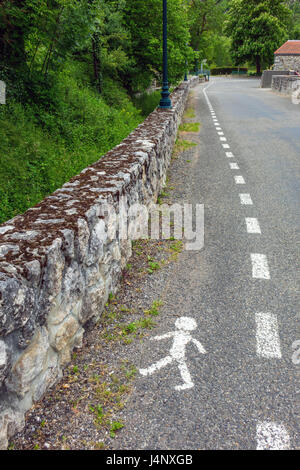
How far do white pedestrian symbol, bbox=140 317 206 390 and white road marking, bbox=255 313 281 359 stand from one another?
557mm

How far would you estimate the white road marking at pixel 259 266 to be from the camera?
5130 mm

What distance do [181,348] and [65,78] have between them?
12.2 meters

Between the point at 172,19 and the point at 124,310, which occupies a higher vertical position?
the point at 172,19

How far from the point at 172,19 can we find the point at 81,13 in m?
11.2

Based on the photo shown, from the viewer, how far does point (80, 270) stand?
3631mm

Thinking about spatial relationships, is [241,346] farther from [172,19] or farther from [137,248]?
[172,19]

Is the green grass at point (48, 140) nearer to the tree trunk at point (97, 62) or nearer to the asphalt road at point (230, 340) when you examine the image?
the tree trunk at point (97, 62)

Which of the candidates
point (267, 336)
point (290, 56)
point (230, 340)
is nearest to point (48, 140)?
point (230, 340)

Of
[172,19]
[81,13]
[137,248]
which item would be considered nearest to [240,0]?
[172,19]

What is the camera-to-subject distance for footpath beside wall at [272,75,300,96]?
1154 inches

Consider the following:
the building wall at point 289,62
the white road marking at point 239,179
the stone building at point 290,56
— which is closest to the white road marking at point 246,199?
the white road marking at point 239,179

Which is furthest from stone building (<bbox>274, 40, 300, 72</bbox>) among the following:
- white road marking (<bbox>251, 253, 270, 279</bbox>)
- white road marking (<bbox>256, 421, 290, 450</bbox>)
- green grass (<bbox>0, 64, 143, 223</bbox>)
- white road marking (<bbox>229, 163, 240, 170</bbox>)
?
white road marking (<bbox>256, 421, 290, 450</bbox>)
